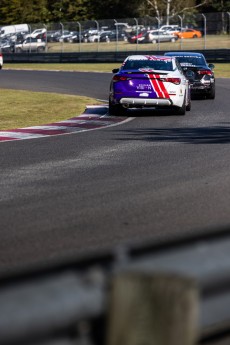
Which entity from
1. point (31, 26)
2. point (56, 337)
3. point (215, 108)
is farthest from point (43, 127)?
point (31, 26)

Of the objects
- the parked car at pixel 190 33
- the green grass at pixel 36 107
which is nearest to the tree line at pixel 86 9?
the parked car at pixel 190 33

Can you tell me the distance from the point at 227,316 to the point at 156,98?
1909 centimetres

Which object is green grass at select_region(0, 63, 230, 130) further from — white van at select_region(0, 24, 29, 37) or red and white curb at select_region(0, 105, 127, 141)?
white van at select_region(0, 24, 29, 37)

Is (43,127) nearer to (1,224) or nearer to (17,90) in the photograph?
(1,224)

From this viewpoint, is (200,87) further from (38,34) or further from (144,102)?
(38,34)

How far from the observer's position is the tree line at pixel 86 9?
10900 cm

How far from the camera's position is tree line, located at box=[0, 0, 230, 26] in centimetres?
10900

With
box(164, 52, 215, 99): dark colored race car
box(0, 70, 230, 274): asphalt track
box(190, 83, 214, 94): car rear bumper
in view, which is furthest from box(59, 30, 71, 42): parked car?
box(0, 70, 230, 274): asphalt track

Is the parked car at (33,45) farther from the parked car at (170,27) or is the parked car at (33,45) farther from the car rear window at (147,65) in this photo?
the car rear window at (147,65)

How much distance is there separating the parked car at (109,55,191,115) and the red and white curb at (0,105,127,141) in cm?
53

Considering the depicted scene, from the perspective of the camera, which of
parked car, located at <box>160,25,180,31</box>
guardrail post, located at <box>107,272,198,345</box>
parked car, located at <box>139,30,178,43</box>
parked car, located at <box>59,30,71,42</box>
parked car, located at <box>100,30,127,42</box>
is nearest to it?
guardrail post, located at <box>107,272,198,345</box>

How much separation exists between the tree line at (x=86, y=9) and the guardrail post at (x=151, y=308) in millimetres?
105122

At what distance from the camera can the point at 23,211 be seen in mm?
9703

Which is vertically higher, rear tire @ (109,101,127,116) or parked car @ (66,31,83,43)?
parked car @ (66,31,83,43)
